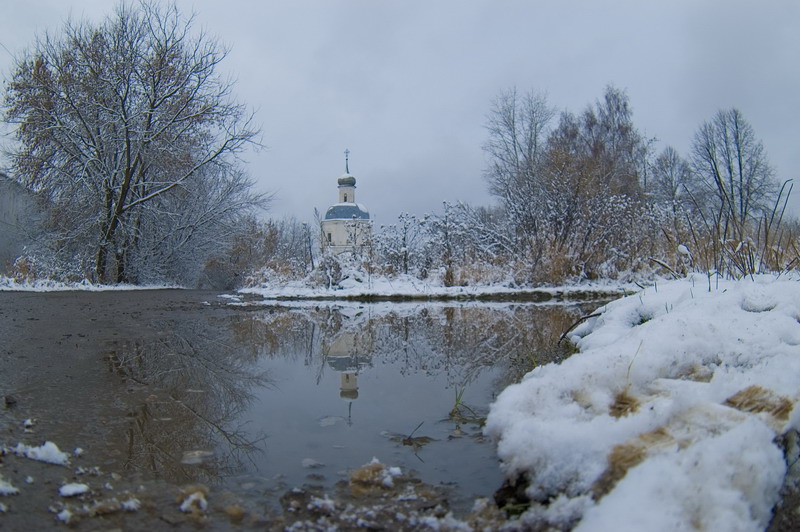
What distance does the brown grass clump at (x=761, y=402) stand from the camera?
4.77ft

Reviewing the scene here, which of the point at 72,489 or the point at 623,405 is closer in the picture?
the point at 72,489

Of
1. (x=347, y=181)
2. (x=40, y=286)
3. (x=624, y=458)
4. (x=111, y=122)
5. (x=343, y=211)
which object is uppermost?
(x=347, y=181)

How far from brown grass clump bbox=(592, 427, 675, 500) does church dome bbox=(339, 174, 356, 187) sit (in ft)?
223

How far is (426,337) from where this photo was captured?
15.8ft

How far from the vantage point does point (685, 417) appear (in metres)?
1.42

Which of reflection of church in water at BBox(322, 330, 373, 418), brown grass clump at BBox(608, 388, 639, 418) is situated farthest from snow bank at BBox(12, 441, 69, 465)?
brown grass clump at BBox(608, 388, 639, 418)

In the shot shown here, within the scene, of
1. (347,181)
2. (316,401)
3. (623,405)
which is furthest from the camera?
(347,181)

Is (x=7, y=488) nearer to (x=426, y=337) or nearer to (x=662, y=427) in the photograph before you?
(x=662, y=427)

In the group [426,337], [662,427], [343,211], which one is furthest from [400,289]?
[343,211]

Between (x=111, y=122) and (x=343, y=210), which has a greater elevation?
(x=343, y=210)

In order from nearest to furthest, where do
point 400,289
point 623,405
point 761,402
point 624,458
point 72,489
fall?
point 624,458
point 72,489
point 761,402
point 623,405
point 400,289

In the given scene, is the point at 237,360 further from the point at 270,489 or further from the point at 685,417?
the point at 685,417

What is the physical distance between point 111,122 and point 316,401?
13385mm

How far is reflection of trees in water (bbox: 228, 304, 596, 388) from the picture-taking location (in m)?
3.43
